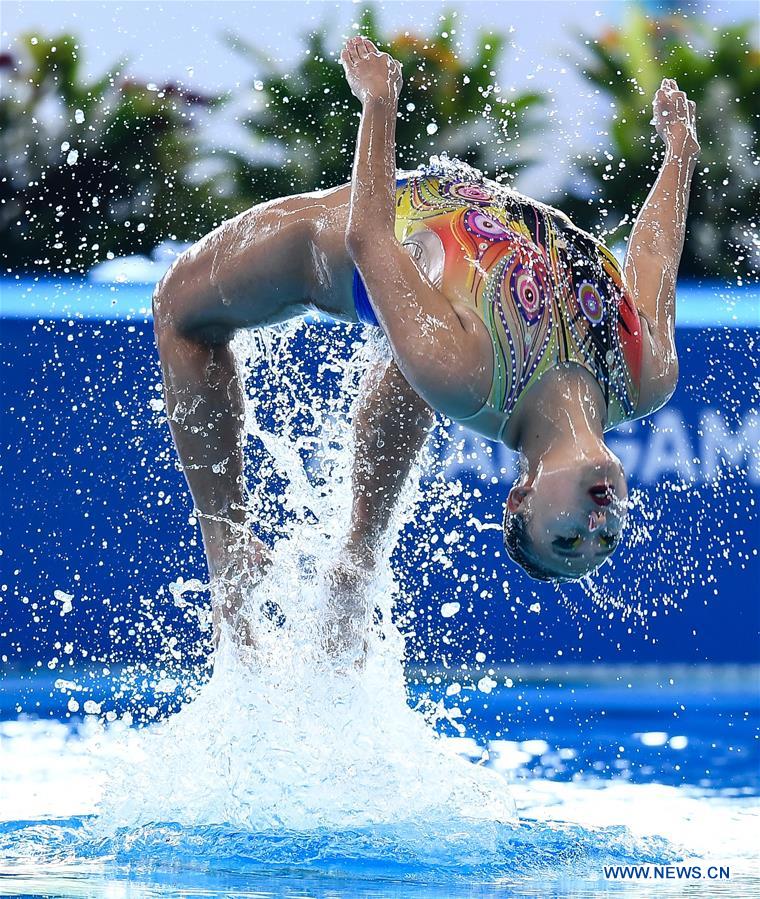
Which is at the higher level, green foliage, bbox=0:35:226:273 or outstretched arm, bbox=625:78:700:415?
green foliage, bbox=0:35:226:273

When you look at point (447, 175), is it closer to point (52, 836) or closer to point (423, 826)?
point (423, 826)

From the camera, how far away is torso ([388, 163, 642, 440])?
2.67 metres

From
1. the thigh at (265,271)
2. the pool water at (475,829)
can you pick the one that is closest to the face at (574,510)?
the pool water at (475,829)

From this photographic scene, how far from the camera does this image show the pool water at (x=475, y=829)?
264cm

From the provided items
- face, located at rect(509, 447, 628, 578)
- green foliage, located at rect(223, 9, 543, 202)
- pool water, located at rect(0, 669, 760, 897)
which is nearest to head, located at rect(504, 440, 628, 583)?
face, located at rect(509, 447, 628, 578)

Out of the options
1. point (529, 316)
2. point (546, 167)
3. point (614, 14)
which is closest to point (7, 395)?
point (529, 316)

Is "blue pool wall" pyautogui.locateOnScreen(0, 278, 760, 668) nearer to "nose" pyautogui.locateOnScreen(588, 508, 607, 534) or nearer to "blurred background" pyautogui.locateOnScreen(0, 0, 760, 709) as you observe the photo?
"blurred background" pyautogui.locateOnScreen(0, 0, 760, 709)

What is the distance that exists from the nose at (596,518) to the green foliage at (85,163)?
20.1 feet

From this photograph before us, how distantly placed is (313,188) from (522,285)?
19.0 feet

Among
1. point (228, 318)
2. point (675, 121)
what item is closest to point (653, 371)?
point (675, 121)

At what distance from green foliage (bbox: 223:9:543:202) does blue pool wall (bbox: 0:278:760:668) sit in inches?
122

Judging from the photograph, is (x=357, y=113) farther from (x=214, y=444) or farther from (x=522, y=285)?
(x=522, y=285)

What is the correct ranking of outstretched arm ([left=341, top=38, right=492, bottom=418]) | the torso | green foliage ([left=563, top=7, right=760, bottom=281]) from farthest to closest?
green foliage ([left=563, top=7, right=760, bottom=281]) → the torso → outstretched arm ([left=341, top=38, right=492, bottom=418])

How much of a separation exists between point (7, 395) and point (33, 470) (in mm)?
308
